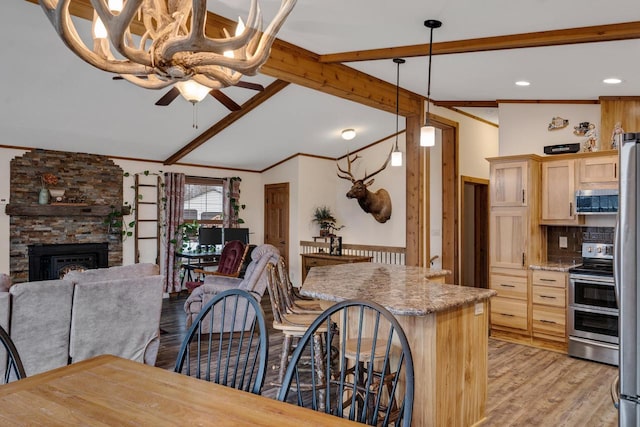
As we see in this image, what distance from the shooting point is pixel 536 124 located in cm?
554

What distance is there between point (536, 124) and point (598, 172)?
1.06 metres

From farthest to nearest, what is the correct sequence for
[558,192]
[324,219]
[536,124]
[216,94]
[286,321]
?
[324,219], [536,124], [558,192], [216,94], [286,321]

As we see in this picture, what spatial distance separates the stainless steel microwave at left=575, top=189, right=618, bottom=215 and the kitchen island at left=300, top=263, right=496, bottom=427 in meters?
2.49

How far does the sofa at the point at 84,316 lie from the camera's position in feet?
10.5

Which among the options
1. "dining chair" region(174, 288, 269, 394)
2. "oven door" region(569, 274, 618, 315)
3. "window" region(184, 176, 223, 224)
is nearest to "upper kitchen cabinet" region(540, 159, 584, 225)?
"oven door" region(569, 274, 618, 315)

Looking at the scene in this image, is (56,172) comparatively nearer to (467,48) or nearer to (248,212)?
(248,212)

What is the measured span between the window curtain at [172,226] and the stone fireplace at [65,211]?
2.52 feet

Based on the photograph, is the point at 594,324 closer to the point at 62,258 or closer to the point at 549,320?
the point at 549,320

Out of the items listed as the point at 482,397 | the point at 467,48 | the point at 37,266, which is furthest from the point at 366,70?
the point at 37,266

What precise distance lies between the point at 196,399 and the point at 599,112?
5361 mm

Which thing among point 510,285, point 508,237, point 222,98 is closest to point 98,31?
point 222,98

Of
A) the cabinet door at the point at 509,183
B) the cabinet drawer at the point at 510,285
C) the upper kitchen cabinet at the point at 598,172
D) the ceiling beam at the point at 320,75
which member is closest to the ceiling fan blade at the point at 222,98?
the ceiling beam at the point at 320,75

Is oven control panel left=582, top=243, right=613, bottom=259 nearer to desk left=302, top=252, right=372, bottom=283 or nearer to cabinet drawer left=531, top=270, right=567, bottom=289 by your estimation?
cabinet drawer left=531, top=270, right=567, bottom=289

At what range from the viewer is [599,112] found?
199 inches
